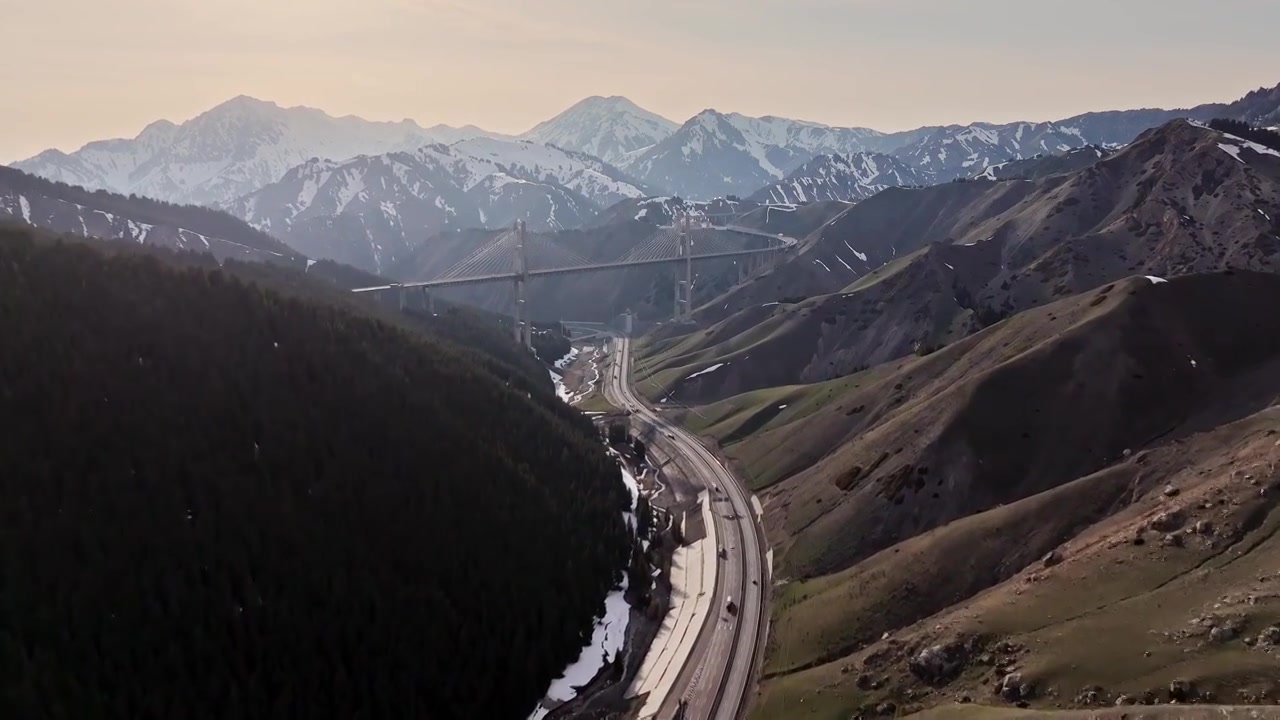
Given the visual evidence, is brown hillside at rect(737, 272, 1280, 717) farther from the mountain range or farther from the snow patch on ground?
the snow patch on ground

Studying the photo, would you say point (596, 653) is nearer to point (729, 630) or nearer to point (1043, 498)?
point (729, 630)

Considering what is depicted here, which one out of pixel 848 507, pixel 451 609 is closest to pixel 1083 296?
pixel 848 507

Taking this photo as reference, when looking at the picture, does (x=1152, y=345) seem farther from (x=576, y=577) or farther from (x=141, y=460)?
(x=141, y=460)

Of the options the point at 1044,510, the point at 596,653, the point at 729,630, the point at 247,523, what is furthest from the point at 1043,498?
the point at 247,523

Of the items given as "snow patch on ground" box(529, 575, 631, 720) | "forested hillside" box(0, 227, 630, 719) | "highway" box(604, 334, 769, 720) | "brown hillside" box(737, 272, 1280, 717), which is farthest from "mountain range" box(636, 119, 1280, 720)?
"forested hillside" box(0, 227, 630, 719)

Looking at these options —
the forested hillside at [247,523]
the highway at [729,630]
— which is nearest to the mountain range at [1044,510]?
the highway at [729,630]

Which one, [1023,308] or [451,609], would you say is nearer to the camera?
[451,609]

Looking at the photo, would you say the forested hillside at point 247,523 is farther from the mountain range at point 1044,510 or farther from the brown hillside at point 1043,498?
the mountain range at point 1044,510
